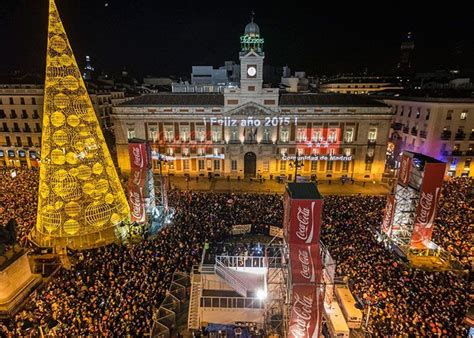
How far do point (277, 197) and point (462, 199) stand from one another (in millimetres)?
19468

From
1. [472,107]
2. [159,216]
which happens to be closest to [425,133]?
[472,107]

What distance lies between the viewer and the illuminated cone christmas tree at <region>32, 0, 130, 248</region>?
2119 centimetres

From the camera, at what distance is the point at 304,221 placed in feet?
42.1

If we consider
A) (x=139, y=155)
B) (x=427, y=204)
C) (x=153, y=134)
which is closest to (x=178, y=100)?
(x=153, y=134)

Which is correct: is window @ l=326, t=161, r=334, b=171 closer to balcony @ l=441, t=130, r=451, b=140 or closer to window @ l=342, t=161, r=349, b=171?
window @ l=342, t=161, r=349, b=171

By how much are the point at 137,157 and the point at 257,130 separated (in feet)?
76.4

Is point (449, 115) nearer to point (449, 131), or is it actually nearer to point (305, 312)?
point (449, 131)

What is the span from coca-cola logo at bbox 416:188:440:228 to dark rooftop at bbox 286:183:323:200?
46.3 ft

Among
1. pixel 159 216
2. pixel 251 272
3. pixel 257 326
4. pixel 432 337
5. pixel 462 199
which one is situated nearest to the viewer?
pixel 432 337

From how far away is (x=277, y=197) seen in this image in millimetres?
33094

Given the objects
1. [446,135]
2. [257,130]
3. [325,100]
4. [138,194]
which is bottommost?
[138,194]

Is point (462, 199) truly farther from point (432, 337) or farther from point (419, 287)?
point (432, 337)

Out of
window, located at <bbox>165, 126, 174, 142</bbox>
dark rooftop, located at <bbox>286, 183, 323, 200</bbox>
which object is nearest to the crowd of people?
dark rooftop, located at <bbox>286, 183, 323, 200</bbox>

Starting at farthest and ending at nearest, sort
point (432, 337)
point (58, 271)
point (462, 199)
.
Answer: point (462, 199) < point (58, 271) < point (432, 337)
